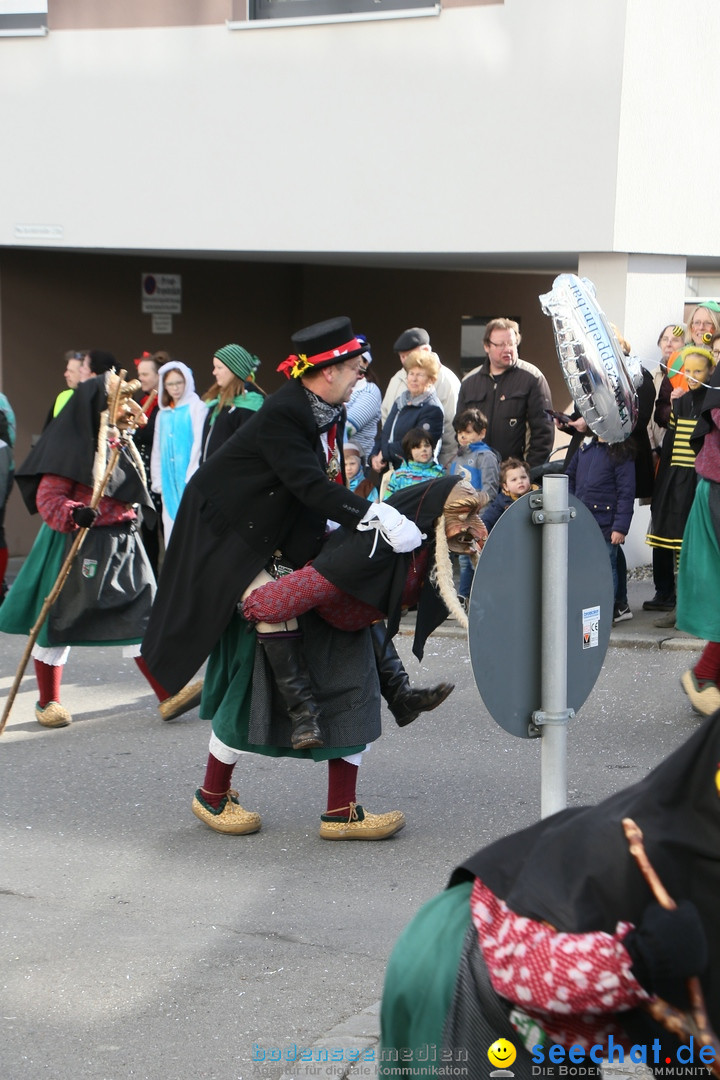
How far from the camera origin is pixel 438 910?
2.17 meters

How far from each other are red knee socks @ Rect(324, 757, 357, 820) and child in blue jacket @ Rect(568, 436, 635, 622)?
11.6ft

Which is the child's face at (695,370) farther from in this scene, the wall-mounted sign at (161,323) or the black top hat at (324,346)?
the wall-mounted sign at (161,323)

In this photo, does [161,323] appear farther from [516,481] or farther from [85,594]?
[85,594]

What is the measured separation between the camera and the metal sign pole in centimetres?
309

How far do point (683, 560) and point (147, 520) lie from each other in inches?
115

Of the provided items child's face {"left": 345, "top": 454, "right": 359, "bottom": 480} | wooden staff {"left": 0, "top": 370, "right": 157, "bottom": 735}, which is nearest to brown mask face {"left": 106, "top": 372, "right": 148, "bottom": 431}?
wooden staff {"left": 0, "top": 370, "right": 157, "bottom": 735}

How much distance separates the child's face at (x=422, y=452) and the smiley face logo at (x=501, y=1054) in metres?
6.80

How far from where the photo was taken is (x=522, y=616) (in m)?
3.10

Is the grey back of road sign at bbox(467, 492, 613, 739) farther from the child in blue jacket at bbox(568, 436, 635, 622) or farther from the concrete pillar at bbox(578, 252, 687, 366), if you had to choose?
the concrete pillar at bbox(578, 252, 687, 366)

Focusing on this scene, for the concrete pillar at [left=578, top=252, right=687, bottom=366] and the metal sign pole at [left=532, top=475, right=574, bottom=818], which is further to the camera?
the concrete pillar at [left=578, top=252, right=687, bottom=366]

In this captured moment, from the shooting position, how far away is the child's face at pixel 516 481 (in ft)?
27.7

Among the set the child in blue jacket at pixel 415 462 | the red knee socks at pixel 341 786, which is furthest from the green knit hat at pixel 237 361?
the red knee socks at pixel 341 786

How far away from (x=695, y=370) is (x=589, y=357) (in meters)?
0.72

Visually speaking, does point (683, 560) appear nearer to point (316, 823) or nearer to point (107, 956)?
point (316, 823)
